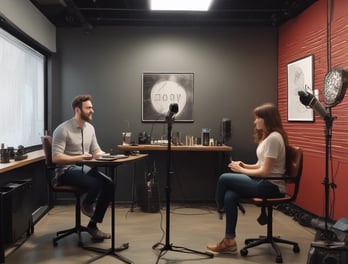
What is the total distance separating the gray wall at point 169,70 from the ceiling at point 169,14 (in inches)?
4.9

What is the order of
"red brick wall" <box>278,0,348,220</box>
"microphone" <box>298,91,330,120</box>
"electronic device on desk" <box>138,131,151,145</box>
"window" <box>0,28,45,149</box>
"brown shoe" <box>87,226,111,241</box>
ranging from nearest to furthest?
"microphone" <box>298,91,330,120</box> < "brown shoe" <box>87,226,111,241</box> < "red brick wall" <box>278,0,348,220</box> < "window" <box>0,28,45,149</box> < "electronic device on desk" <box>138,131,151,145</box>

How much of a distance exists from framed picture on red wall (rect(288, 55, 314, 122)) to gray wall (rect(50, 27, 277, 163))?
620 millimetres

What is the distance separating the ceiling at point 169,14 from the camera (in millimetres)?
5402

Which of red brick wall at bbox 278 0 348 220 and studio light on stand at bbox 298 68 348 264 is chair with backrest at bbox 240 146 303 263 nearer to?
studio light on stand at bbox 298 68 348 264

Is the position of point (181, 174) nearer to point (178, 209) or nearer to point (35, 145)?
point (178, 209)

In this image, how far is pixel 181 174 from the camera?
6.03 m

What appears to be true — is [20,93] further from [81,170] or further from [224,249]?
[224,249]

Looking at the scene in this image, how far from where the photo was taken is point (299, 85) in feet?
17.1

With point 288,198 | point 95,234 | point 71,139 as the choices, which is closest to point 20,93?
point 71,139

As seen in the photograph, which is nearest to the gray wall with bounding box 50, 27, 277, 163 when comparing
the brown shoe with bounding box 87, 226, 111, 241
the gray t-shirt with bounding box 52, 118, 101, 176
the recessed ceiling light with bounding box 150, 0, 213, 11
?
the recessed ceiling light with bounding box 150, 0, 213, 11

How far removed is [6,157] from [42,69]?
232 centimetres

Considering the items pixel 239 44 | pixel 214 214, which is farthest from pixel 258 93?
pixel 214 214

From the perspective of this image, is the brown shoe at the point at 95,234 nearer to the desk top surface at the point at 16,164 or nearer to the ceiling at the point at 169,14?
the desk top surface at the point at 16,164

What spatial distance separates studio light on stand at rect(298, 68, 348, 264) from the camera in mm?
2955
